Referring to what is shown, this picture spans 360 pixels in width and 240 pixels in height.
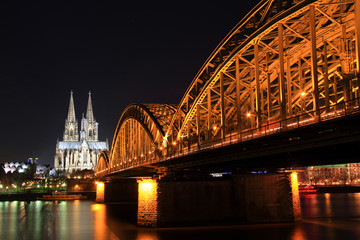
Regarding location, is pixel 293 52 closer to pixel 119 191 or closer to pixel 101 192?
pixel 119 191

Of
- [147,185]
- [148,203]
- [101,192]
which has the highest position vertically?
[147,185]

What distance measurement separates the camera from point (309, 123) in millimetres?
27359

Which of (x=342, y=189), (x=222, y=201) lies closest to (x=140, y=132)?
(x=222, y=201)

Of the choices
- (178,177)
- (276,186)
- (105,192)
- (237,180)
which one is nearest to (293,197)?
(276,186)

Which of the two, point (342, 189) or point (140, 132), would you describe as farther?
point (342, 189)

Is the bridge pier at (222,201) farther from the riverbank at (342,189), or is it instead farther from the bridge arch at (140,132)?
the riverbank at (342,189)

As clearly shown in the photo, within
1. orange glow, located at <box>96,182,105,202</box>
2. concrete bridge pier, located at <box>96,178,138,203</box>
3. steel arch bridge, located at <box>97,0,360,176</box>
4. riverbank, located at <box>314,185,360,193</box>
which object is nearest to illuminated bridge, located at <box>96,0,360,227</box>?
steel arch bridge, located at <box>97,0,360,176</box>

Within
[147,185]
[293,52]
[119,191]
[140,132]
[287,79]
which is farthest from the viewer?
[119,191]

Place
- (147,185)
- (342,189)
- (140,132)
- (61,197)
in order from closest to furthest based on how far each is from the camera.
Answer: (147,185) < (140,132) < (61,197) < (342,189)

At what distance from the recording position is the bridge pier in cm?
4850

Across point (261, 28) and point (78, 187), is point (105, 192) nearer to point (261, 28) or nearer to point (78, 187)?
point (78, 187)

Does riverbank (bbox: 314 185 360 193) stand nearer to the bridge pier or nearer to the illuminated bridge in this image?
the illuminated bridge

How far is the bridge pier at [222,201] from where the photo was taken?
1909 inches

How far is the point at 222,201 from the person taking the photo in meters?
49.5
